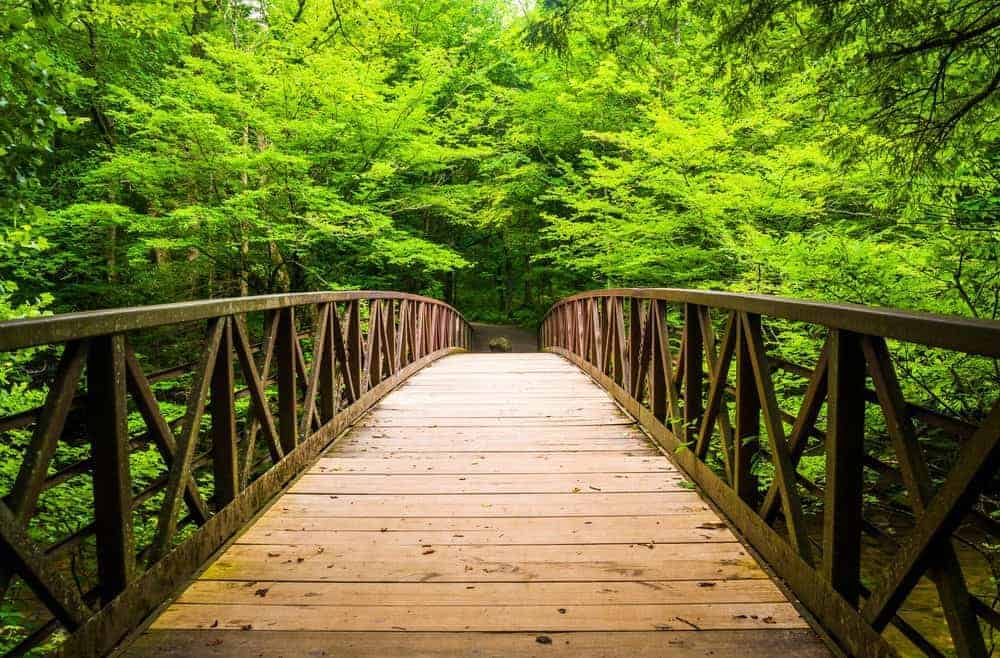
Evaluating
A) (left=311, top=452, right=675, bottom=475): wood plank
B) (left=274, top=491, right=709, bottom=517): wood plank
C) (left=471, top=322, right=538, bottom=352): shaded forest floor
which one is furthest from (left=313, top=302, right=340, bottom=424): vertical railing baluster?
(left=471, top=322, right=538, bottom=352): shaded forest floor

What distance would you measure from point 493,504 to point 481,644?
121 centimetres

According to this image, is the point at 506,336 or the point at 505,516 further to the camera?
the point at 506,336

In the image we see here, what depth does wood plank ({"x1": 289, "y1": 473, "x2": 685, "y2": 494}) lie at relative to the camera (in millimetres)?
3279

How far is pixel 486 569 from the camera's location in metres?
2.36

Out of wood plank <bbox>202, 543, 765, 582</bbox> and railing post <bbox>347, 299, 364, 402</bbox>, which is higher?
railing post <bbox>347, 299, 364, 402</bbox>

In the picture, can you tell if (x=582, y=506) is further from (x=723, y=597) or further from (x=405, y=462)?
(x=405, y=462)

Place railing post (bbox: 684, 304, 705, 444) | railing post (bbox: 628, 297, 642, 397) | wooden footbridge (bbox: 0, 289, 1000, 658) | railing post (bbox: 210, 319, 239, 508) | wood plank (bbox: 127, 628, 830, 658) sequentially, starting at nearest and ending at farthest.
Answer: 1. wooden footbridge (bbox: 0, 289, 1000, 658)
2. wood plank (bbox: 127, 628, 830, 658)
3. railing post (bbox: 210, 319, 239, 508)
4. railing post (bbox: 684, 304, 705, 444)
5. railing post (bbox: 628, 297, 642, 397)

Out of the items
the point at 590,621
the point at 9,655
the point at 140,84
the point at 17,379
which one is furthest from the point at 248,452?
the point at 140,84

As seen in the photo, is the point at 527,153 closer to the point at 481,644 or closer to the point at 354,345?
the point at 354,345

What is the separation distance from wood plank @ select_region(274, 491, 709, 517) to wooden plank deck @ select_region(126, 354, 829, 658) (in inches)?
0.5

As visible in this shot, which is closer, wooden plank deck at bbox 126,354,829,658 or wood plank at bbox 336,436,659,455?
wooden plank deck at bbox 126,354,829,658

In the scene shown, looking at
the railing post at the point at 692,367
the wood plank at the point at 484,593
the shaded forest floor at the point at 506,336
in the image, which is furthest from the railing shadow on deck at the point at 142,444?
the shaded forest floor at the point at 506,336

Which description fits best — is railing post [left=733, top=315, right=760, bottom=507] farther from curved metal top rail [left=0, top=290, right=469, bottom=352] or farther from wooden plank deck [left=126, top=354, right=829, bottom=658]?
curved metal top rail [left=0, top=290, right=469, bottom=352]

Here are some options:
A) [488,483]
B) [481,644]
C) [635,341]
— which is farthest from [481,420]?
[481,644]
